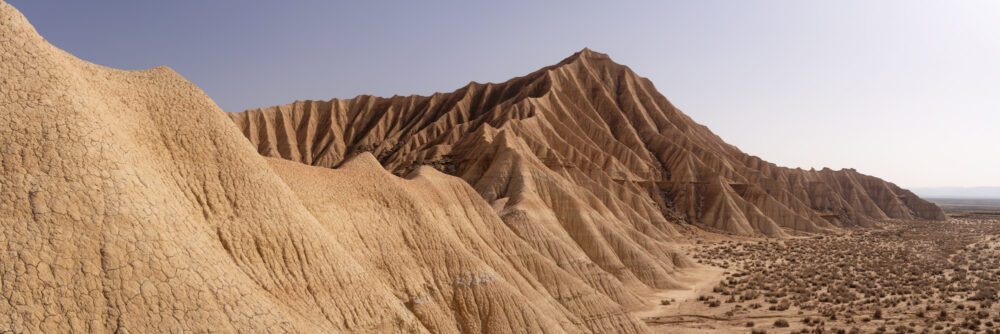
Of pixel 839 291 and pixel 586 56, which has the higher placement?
pixel 586 56

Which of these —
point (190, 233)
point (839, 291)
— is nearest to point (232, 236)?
point (190, 233)

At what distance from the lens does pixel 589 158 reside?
85.6m

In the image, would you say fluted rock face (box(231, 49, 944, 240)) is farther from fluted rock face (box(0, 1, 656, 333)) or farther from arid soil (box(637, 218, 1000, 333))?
fluted rock face (box(0, 1, 656, 333))

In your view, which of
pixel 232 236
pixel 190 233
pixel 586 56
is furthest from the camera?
pixel 586 56

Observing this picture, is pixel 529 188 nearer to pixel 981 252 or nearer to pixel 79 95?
pixel 79 95

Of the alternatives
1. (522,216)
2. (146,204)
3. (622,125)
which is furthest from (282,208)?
(622,125)

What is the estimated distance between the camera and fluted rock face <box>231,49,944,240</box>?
53.7 m

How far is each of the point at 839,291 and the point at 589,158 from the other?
158 feet

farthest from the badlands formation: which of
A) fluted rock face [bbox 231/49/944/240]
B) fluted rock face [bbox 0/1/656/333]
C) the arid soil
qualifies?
the arid soil

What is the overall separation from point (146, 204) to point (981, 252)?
8337 cm

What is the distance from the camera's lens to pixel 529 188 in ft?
169

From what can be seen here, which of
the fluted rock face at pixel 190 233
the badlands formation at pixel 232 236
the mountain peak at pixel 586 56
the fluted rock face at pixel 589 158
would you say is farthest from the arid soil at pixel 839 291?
the mountain peak at pixel 586 56

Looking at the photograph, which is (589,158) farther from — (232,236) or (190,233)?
(190,233)

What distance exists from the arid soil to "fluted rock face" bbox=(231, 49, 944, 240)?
744 centimetres
